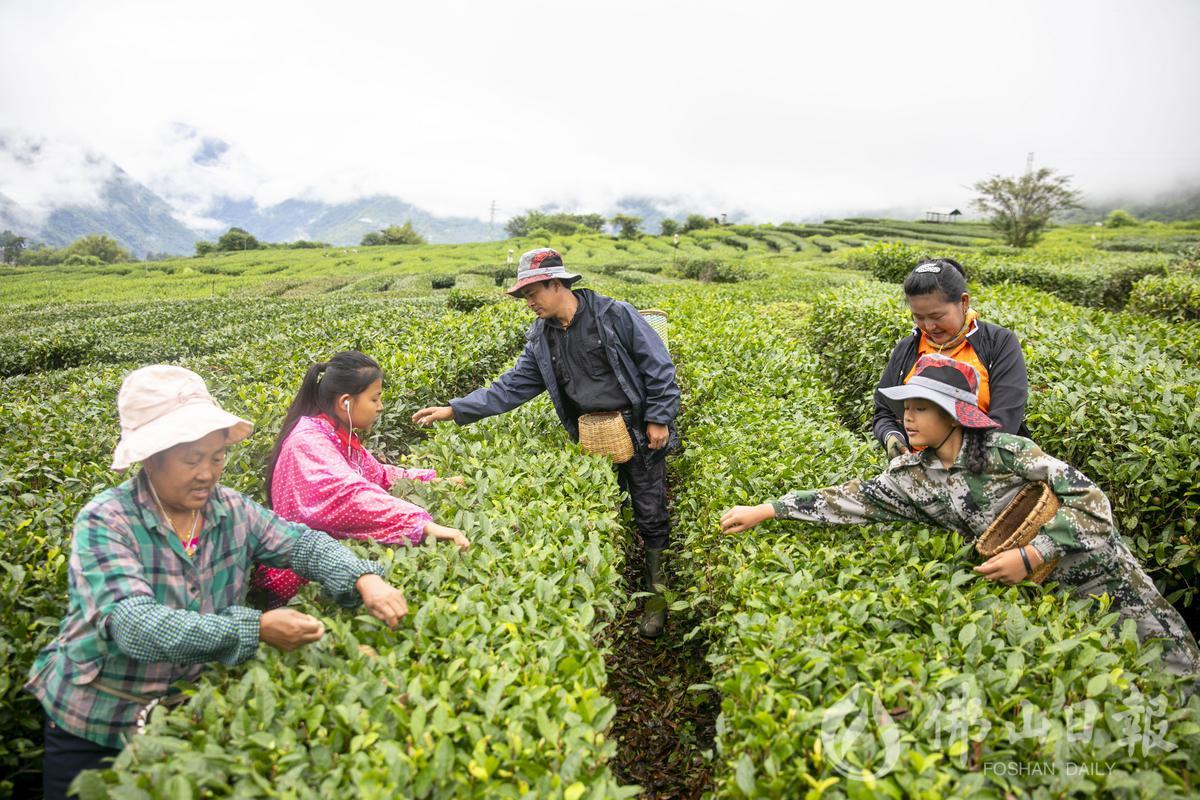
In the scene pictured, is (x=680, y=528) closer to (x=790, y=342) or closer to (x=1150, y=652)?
(x=1150, y=652)

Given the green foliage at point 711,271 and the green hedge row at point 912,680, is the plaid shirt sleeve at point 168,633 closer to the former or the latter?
the green hedge row at point 912,680

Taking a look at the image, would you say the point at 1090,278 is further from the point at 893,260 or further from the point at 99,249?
the point at 99,249

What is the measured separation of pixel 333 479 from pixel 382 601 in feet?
2.29

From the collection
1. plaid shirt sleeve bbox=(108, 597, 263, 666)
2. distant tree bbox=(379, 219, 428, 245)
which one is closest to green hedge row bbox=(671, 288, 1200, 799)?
plaid shirt sleeve bbox=(108, 597, 263, 666)

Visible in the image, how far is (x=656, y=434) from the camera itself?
3.77 metres

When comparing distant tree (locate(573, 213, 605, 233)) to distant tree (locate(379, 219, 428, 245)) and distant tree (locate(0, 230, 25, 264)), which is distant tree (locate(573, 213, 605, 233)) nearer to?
distant tree (locate(379, 219, 428, 245))

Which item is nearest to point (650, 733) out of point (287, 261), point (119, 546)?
point (119, 546)

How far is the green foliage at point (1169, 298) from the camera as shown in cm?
858

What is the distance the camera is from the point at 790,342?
21.9ft

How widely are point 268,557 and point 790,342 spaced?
5715mm

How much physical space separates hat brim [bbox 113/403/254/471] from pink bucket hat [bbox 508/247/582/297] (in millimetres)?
1779

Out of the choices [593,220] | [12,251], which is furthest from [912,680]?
[12,251]

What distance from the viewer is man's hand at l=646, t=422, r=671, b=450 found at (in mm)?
3764

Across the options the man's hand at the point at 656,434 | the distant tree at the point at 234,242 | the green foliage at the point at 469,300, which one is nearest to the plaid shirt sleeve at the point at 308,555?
the man's hand at the point at 656,434
